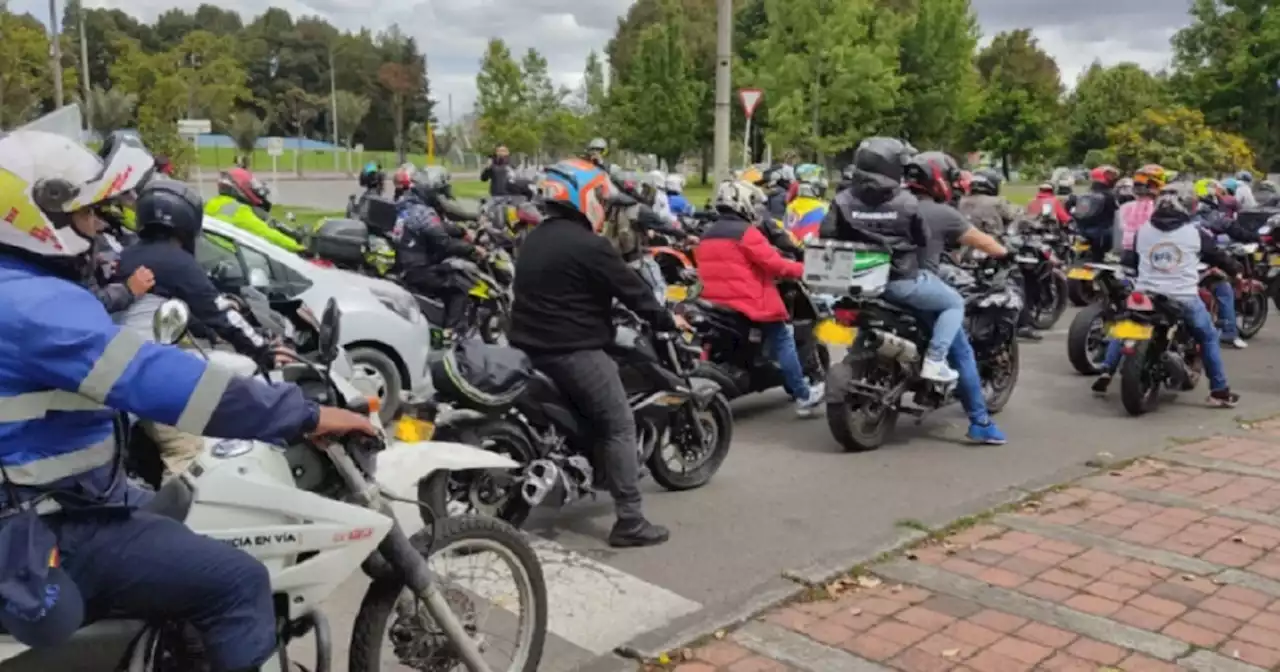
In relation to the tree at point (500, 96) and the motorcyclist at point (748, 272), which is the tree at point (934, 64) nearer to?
the tree at point (500, 96)

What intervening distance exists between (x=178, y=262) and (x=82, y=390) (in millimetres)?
3557

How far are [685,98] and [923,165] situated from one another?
4645 cm

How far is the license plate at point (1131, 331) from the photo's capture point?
28.0ft

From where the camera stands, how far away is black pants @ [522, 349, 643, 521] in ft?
18.5

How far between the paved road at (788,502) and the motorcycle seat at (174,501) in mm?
1735

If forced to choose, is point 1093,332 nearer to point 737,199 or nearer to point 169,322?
point 737,199

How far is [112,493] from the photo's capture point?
2.90m

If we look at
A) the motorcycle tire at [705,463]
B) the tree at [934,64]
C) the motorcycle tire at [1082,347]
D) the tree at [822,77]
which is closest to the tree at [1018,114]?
the tree at [934,64]

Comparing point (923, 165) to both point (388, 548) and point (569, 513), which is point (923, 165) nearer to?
point (569, 513)

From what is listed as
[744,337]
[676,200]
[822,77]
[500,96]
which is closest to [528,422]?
[744,337]

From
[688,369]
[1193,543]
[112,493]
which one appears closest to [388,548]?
[112,493]

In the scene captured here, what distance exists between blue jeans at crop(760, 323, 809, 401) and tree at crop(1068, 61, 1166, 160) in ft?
161

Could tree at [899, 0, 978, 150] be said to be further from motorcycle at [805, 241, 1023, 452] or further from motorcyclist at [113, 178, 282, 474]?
motorcyclist at [113, 178, 282, 474]

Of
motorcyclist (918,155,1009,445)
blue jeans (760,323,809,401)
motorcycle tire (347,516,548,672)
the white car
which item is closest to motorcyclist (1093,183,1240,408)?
motorcyclist (918,155,1009,445)
